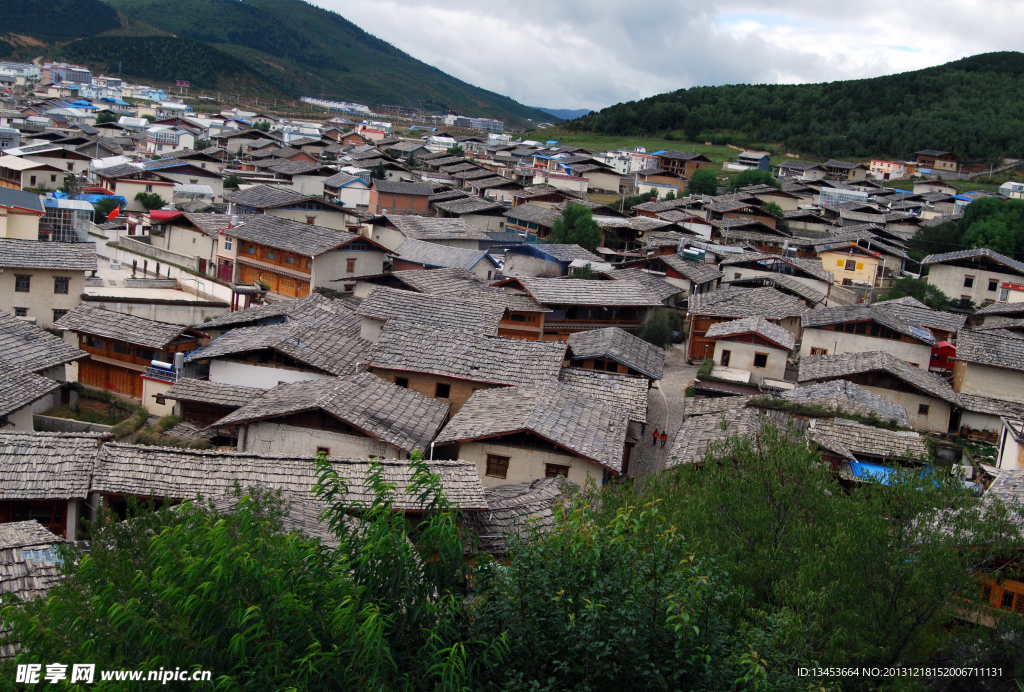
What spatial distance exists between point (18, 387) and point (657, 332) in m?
24.5

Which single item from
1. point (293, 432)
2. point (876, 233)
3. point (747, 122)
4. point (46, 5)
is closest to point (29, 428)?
point (293, 432)

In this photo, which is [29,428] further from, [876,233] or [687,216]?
[876,233]

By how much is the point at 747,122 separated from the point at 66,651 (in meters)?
116

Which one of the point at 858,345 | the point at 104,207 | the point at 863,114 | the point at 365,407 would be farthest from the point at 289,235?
the point at 863,114

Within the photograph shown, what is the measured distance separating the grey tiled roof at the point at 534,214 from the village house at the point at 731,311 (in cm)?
1926

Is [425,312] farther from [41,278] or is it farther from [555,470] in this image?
[41,278]

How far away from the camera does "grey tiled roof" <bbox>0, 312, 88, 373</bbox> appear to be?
21766 mm

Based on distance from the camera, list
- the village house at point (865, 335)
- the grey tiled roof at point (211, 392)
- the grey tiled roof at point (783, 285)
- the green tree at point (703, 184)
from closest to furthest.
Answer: the grey tiled roof at point (211, 392) < the village house at point (865, 335) < the grey tiled roof at point (783, 285) < the green tree at point (703, 184)

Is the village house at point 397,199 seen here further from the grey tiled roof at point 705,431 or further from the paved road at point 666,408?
the grey tiled roof at point 705,431

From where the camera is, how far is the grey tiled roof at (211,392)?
22562 mm

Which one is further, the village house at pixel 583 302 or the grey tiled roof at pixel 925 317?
the village house at pixel 583 302

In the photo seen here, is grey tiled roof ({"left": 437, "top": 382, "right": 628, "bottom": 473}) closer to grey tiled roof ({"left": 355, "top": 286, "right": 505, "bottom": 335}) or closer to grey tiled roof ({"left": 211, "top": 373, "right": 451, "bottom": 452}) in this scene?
grey tiled roof ({"left": 211, "top": 373, "right": 451, "bottom": 452})

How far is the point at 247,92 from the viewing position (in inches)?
5723

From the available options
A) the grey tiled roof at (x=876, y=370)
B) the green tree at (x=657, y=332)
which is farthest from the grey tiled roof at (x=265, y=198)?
the grey tiled roof at (x=876, y=370)
